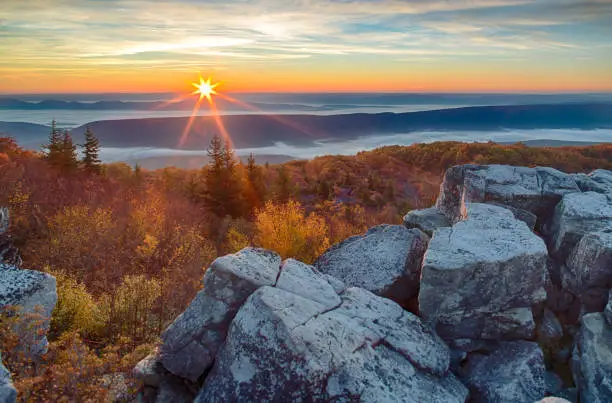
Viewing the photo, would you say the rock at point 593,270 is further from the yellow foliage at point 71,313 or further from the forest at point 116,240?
the yellow foliage at point 71,313

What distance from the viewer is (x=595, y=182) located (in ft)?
46.1

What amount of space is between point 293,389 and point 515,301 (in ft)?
17.0

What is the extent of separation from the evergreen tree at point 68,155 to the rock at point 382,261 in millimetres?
28215

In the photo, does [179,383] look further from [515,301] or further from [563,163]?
[563,163]

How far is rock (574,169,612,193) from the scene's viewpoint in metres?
13.6

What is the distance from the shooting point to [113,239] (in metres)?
21.6

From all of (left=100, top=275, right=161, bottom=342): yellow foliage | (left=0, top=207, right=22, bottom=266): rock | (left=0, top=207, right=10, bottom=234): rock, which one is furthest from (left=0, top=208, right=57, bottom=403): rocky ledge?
(left=0, top=207, right=10, bottom=234): rock

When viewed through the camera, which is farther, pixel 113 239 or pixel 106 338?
pixel 113 239

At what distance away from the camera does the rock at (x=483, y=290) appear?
31.0 feet

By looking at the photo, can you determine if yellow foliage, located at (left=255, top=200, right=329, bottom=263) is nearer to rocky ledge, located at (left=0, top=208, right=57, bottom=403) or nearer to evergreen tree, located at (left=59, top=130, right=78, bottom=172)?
rocky ledge, located at (left=0, top=208, right=57, bottom=403)

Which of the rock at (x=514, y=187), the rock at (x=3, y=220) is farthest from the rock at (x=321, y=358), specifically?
the rock at (x=3, y=220)

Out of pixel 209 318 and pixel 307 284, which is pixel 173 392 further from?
pixel 307 284

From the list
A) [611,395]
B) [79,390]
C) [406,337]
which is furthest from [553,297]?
[79,390]

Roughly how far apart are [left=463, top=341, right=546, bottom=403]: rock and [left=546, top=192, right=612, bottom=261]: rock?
3.27 metres
